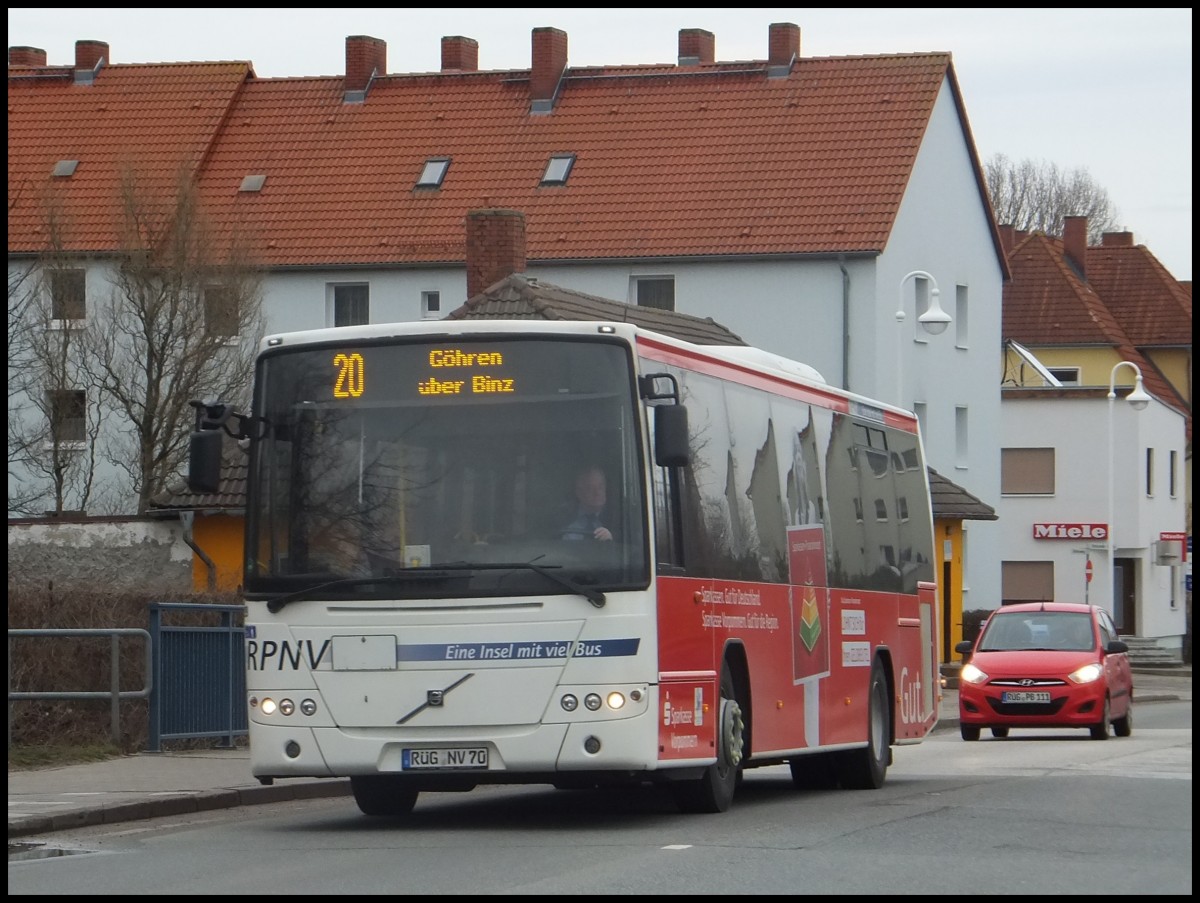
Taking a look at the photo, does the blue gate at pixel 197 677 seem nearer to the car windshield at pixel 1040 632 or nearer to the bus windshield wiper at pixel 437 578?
the bus windshield wiper at pixel 437 578

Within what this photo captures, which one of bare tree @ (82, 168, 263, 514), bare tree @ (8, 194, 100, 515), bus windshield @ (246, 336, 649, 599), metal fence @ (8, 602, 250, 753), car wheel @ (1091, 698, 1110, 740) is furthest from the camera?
bare tree @ (8, 194, 100, 515)

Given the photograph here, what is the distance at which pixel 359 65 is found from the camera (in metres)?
56.9

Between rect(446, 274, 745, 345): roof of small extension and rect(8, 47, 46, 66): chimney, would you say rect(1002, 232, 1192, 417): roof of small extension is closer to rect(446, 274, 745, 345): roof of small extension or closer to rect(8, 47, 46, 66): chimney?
rect(8, 47, 46, 66): chimney

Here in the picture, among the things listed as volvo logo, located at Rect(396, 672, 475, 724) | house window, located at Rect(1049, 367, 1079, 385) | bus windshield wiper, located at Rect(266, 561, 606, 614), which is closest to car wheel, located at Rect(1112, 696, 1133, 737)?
bus windshield wiper, located at Rect(266, 561, 606, 614)

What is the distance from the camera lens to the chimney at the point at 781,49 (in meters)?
53.7

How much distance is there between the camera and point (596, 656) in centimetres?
1342

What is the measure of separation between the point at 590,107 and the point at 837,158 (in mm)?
7184

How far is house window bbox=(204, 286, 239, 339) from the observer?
44281 millimetres

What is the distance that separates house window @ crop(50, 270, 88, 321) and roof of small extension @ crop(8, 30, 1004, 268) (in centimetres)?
146

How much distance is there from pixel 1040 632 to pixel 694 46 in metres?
34.6

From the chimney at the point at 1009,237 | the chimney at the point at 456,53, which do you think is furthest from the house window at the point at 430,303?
the chimney at the point at 1009,237

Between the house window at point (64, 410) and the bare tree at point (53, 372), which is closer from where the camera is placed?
the bare tree at point (53, 372)

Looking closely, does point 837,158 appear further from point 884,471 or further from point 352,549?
point 352,549

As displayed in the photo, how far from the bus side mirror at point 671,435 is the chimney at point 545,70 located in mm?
42106
